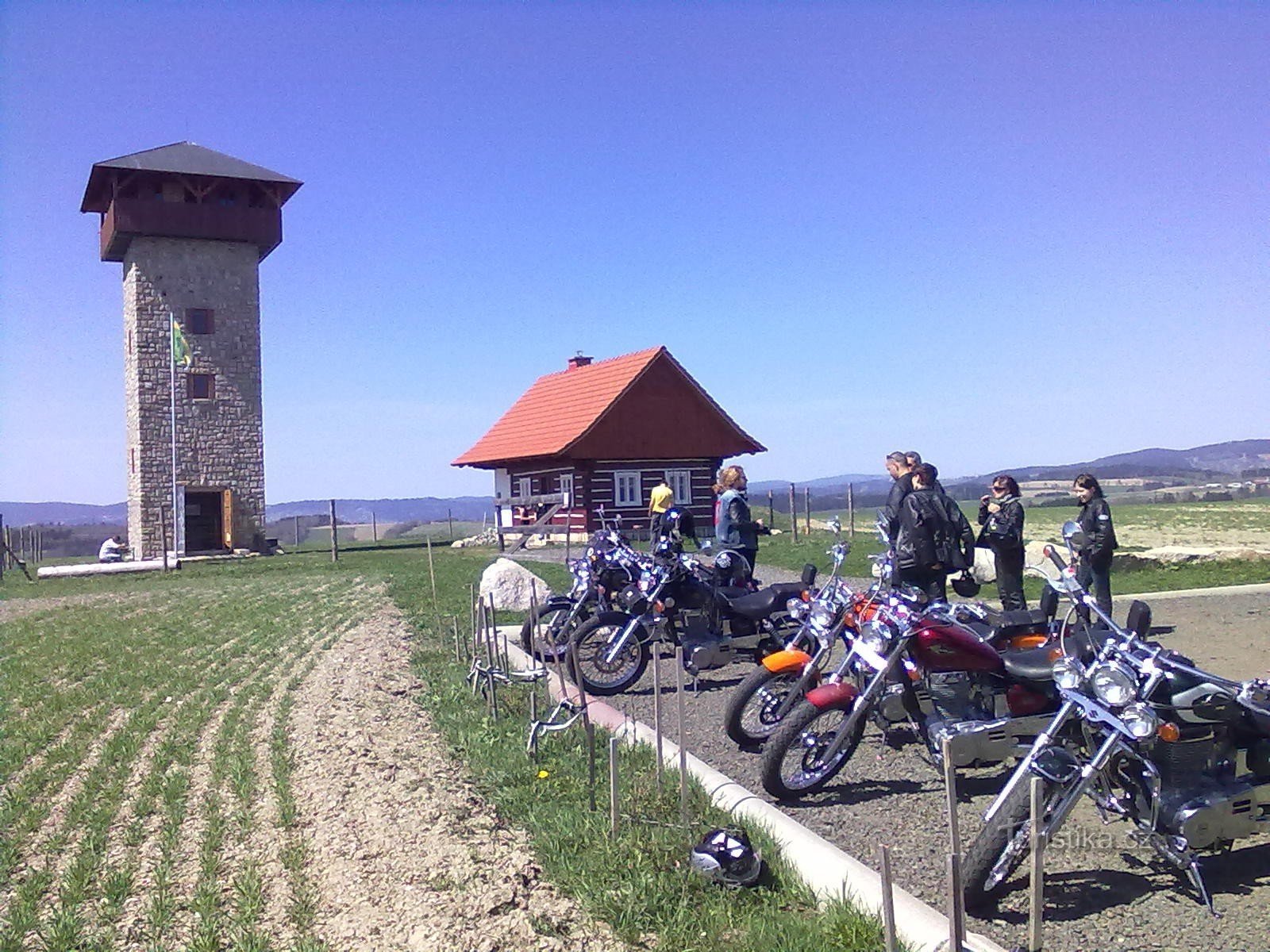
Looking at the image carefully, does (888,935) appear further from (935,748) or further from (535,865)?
(935,748)

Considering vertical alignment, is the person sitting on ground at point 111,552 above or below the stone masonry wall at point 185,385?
below

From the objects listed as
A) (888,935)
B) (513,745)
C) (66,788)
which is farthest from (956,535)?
(66,788)

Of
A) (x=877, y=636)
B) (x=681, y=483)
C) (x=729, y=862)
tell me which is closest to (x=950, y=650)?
(x=877, y=636)

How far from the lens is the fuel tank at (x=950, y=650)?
5516 millimetres

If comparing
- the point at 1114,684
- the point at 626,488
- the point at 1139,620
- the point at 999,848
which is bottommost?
the point at 999,848

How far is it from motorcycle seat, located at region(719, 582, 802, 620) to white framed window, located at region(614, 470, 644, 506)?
947 inches

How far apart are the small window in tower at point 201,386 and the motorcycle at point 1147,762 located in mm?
33385

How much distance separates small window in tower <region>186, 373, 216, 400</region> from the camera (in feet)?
111

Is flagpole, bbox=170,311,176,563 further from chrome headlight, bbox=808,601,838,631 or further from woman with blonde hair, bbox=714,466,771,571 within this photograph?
chrome headlight, bbox=808,601,838,631

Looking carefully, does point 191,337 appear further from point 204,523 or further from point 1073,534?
point 1073,534

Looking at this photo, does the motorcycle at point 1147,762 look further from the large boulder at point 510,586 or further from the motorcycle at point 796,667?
the large boulder at point 510,586

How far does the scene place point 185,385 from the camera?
33.8 m

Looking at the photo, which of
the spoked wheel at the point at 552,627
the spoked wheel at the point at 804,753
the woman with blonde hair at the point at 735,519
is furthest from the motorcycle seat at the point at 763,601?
the spoked wheel at the point at 804,753

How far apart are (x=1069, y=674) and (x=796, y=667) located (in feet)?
7.05
